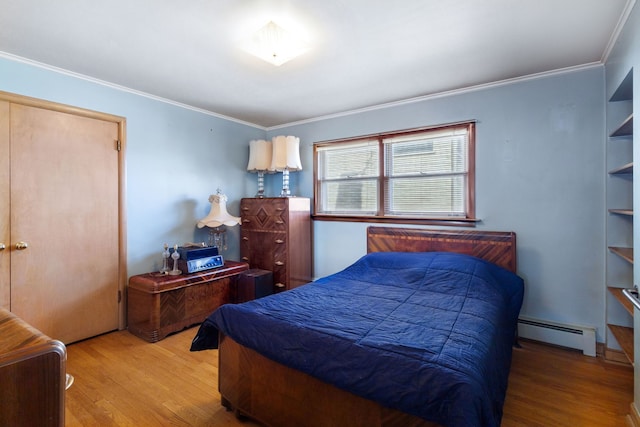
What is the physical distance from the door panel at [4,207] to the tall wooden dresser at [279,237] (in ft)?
7.37

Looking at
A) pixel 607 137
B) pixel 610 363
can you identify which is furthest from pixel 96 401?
pixel 607 137

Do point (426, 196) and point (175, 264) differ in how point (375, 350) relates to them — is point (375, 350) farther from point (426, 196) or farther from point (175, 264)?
point (175, 264)

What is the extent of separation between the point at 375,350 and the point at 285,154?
301 cm

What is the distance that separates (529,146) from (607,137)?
52 cm

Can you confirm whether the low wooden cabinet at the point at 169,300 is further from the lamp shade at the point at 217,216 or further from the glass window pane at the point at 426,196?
the glass window pane at the point at 426,196

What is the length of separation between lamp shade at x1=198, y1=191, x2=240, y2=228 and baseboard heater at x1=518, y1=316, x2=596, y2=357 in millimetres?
3183

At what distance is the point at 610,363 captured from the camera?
244cm

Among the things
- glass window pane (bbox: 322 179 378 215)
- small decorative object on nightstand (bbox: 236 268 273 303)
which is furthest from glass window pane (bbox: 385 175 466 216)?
small decorative object on nightstand (bbox: 236 268 273 303)

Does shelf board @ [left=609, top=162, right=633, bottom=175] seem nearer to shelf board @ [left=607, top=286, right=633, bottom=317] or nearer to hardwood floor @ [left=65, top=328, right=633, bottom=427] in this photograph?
shelf board @ [left=607, top=286, right=633, bottom=317]

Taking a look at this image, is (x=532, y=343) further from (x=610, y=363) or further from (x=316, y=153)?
(x=316, y=153)

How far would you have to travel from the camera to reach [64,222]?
2.73 meters

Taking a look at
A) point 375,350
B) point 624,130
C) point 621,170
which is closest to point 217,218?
point 375,350

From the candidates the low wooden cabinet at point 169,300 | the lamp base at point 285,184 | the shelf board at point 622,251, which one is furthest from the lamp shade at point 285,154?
the shelf board at point 622,251

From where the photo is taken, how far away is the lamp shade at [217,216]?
357cm
